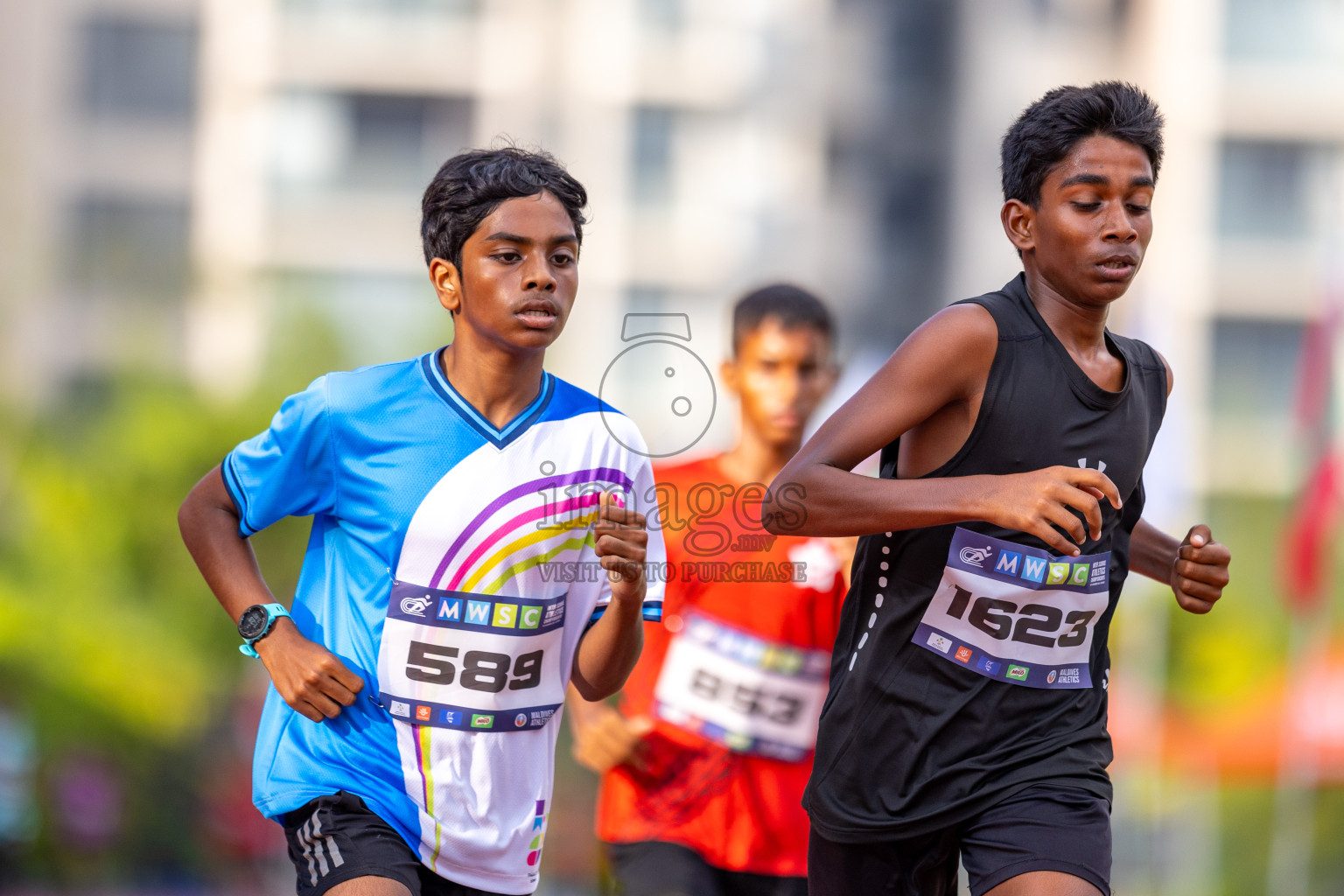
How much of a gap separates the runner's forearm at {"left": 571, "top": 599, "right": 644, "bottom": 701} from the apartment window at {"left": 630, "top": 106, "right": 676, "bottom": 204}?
1186 inches

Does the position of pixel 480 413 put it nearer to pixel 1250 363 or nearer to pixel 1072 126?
pixel 1072 126

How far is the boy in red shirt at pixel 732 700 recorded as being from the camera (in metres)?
4.39

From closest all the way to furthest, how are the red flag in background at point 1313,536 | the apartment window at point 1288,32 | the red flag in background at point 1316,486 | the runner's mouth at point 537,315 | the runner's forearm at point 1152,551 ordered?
1. the runner's mouth at point 537,315
2. the runner's forearm at point 1152,551
3. the red flag in background at point 1316,486
4. the red flag in background at point 1313,536
5. the apartment window at point 1288,32

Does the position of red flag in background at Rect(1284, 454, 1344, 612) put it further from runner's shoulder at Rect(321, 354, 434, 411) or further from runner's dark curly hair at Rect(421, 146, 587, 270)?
runner's shoulder at Rect(321, 354, 434, 411)

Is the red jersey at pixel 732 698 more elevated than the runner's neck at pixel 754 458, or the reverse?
the runner's neck at pixel 754 458

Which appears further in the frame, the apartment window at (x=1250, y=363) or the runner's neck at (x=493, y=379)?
the apartment window at (x=1250, y=363)

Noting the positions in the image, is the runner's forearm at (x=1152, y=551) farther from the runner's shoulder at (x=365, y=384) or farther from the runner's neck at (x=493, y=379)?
the runner's shoulder at (x=365, y=384)

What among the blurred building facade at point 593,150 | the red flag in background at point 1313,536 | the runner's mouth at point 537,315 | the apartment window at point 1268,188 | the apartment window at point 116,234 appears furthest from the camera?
the apartment window at point 1268,188

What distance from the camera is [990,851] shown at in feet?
10.4

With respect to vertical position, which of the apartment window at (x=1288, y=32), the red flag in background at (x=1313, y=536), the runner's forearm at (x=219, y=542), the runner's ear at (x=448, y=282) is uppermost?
the apartment window at (x=1288, y=32)

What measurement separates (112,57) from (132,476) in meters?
15.8

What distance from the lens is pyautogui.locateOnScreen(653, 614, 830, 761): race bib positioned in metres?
4.43

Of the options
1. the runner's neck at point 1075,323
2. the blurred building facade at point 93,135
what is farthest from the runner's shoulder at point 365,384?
the blurred building facade at point 93,135

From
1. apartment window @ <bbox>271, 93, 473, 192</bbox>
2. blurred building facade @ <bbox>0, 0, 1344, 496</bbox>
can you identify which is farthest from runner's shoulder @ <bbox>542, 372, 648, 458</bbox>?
apartment window @ <bbox>271, 93, 473, 192</bbox>
